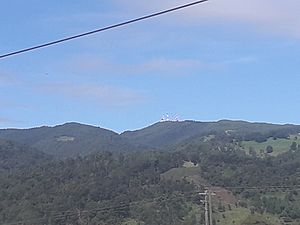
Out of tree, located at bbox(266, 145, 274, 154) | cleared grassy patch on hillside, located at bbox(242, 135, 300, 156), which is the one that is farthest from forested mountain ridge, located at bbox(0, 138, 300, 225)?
cleared grassy patch on hillside, located at bbox(242, 135, 300, 156)

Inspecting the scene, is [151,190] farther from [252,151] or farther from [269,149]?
[269,149]

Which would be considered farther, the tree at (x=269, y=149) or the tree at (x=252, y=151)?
the tree at (x=269, y=149)

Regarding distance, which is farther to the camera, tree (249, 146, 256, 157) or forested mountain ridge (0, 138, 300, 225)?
tree (249, 146, 256, 157)

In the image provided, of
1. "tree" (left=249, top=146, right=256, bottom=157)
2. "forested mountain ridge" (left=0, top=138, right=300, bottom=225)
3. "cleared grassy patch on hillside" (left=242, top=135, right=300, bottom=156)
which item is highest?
"cleared grassy patch on hillside" (left=242, top=135, right=300, bottom=156)

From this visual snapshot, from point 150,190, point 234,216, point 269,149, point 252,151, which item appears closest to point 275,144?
point 269,149

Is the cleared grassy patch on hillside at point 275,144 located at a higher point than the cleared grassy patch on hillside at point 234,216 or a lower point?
higher

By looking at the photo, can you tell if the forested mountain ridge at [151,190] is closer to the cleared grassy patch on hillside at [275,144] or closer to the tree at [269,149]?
the tree at [269,149]

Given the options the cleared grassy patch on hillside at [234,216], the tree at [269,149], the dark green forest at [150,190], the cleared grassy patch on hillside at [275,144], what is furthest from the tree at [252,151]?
the cleared grassy patch on hillside at [234,216]

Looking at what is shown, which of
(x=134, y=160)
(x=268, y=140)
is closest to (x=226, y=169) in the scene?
(x=134, y=160)

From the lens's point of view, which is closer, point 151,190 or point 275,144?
point 151,190

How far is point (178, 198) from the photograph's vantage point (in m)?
111

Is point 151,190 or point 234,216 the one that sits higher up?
point 151,190

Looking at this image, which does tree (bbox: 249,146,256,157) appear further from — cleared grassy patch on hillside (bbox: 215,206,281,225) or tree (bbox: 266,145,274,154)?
cleared grassy patch on hillside (bbox: 215,206,281,225)

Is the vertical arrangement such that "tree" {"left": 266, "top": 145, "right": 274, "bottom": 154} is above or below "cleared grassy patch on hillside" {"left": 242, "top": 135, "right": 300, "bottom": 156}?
below
